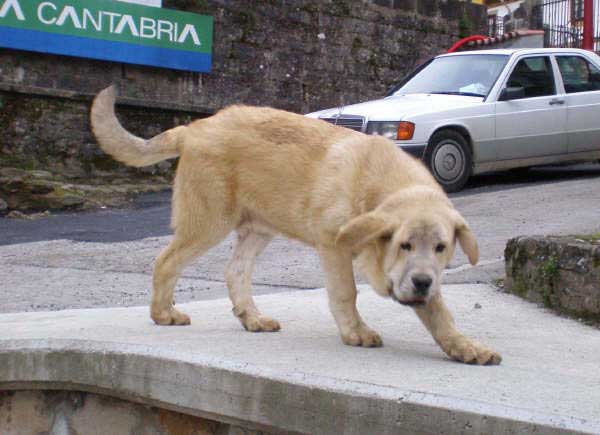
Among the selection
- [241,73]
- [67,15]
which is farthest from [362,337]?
[241,73]

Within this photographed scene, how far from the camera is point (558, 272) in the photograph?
5.55 m

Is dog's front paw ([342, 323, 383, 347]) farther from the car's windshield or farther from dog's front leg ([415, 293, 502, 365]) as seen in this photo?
the car's windshield

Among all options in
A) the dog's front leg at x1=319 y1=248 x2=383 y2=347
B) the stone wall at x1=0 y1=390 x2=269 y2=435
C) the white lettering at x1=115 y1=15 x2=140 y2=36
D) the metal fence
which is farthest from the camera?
the metal fence

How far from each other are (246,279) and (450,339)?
1.41 m

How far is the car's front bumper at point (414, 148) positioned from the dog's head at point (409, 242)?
6.55 metres

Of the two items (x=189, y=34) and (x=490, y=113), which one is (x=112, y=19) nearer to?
(x=189, y=34)

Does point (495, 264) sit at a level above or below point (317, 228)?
below

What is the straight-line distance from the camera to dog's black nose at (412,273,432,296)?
376 cm

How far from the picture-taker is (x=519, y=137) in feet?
38.3

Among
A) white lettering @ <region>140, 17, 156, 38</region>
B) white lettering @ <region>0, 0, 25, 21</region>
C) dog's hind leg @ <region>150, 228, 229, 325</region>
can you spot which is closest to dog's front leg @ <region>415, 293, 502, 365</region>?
dog's hind leg @ <region>150, 228, 229, 325</region>

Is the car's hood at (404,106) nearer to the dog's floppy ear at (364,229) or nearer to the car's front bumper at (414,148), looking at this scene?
the car's front bumper at (414,148)

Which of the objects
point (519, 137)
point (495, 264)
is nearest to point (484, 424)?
point (495, 264)

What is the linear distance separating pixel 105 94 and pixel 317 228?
1683mm

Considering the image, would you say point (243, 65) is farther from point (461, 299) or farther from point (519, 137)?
point (461, 299)
